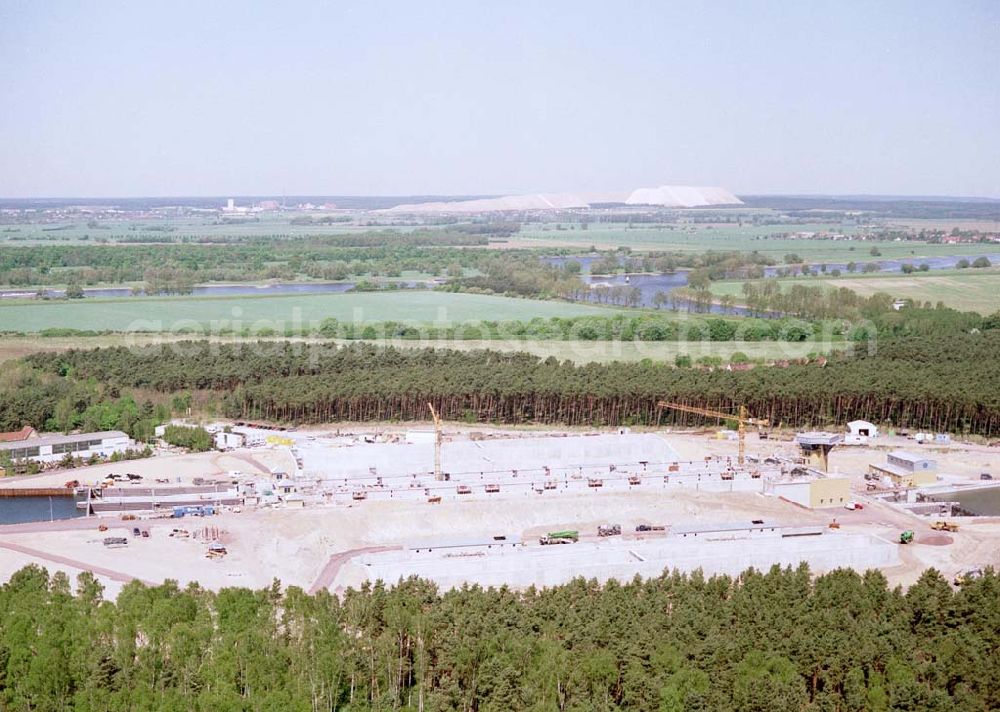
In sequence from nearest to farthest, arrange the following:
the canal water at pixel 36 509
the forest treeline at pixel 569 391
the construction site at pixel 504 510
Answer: the construction site at pixel 504 510 < the canal water at pixel 36 509 < the forest treeline at pixel 569 391

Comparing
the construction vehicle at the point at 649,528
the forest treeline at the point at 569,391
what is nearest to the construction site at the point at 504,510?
the construction vehicle at the point at 649,528

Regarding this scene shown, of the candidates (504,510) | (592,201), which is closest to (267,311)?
(504,510)

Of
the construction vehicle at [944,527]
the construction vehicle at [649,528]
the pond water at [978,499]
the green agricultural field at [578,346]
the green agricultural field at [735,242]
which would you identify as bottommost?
the pond water at [978,499]

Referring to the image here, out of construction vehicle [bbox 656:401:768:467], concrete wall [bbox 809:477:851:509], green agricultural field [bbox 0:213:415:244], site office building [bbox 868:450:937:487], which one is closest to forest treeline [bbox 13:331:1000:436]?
construction vehicle [bbox 656:401:768:467]

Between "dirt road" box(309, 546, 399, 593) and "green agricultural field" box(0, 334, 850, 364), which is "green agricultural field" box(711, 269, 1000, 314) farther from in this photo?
"dirt road" box(309, 546, 399, 593)

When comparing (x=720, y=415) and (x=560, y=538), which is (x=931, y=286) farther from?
(x=560, y=538)

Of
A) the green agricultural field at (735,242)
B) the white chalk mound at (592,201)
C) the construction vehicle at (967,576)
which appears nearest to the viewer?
the construction vehicle at (967,576)

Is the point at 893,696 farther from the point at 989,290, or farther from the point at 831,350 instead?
the point at 989,290

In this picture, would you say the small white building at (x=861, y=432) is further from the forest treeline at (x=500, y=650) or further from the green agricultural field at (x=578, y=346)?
the forest treeline at (x=500, y=650)
